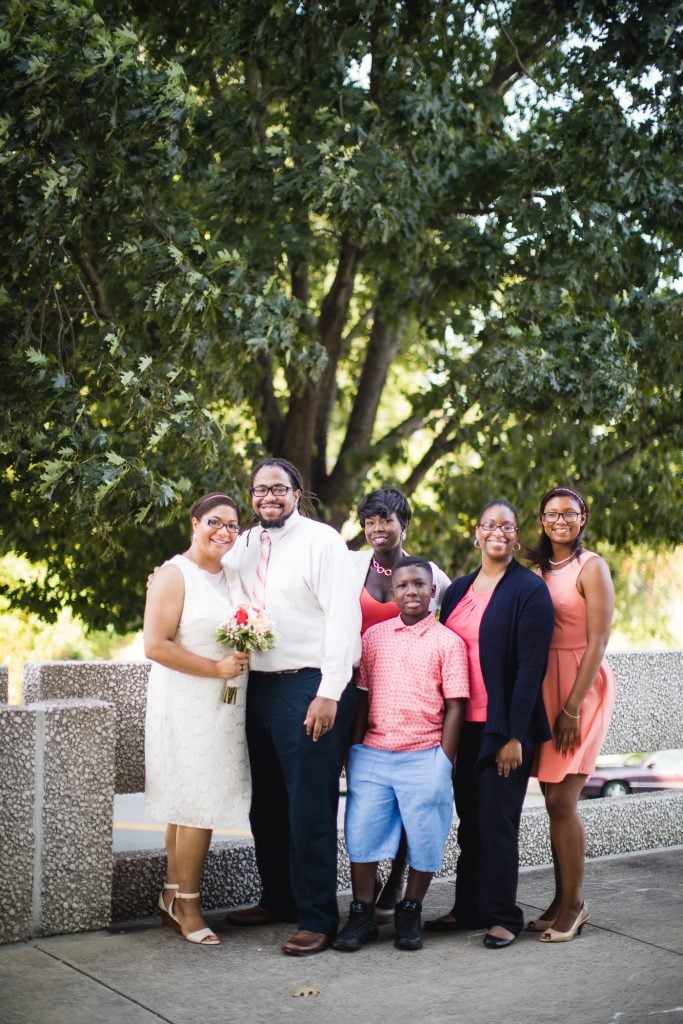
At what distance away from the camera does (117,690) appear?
5.89 m

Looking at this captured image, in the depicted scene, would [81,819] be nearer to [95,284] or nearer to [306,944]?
[306,944]

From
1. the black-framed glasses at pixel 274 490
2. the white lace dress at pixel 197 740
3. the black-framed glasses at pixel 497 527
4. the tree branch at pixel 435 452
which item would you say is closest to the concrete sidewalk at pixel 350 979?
the white lace dress at pixel 197 740

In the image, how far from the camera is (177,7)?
360 inches

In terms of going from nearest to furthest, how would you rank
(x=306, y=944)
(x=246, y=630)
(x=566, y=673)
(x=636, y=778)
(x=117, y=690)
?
(x=246, y=630), (x=306, y=944), (x=566, y=673), (x=117, y=690), (x=636, y=778)

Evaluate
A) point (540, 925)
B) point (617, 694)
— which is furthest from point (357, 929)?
point (617, 694)

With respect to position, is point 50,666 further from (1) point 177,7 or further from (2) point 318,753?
(1) point 177,7

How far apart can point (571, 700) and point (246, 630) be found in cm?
145

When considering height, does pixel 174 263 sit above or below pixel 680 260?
below

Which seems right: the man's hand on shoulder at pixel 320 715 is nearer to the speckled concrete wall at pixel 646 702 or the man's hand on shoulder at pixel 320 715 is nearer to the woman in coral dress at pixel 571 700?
the woman in coral dress at pixel 571 700

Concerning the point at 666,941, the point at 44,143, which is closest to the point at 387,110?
the point at 44,143

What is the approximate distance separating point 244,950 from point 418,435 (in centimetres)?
1991

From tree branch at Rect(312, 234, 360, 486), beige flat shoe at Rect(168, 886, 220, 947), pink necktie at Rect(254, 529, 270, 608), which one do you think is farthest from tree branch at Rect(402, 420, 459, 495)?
beige flat shoe at Rect(168, 886, 220, 947)

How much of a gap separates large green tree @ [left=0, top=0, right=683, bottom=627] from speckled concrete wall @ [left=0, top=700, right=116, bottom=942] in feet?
8.11

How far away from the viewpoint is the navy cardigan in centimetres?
495
